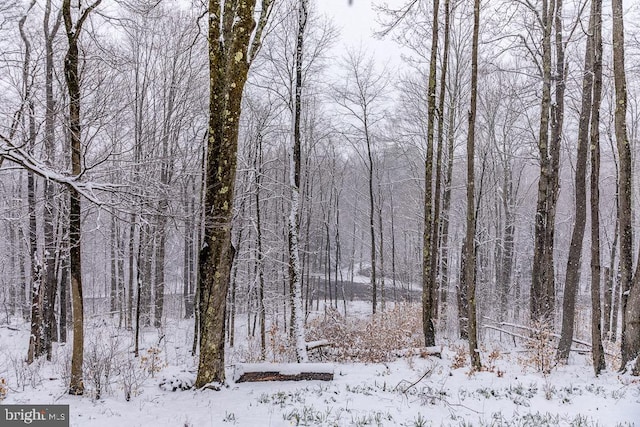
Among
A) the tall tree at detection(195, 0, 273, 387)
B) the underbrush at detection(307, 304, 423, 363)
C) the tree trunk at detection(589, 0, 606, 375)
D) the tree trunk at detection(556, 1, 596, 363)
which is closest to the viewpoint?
the tall tree at detection(195, 0, 273, 387)

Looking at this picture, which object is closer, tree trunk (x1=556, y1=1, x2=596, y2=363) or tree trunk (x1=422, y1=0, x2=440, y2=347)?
tree trunk (x1=556, y1=1, x2=596, y2=363)

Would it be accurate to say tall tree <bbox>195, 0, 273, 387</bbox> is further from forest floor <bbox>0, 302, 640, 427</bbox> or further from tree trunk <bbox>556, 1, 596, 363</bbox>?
tree trunk <bbox>556, 1, 596, 363</bbox>

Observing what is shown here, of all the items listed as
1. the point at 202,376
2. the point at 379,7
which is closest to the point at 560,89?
the point at 379,7

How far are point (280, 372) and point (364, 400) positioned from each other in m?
1.85

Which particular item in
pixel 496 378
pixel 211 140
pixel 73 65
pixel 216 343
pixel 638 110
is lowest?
pixel 496 378

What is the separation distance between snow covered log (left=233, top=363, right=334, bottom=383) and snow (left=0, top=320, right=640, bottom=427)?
40 mm

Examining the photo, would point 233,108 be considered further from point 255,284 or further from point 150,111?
point 150,111

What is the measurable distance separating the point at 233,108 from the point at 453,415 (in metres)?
5.39

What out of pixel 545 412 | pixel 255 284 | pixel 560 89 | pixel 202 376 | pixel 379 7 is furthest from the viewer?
pixel 255 284

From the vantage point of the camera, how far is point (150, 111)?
1515 centimetres

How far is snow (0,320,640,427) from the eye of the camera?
16.6ft

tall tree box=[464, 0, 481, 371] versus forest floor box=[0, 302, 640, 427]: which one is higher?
tall tree box=[464, 0, 481, 371]

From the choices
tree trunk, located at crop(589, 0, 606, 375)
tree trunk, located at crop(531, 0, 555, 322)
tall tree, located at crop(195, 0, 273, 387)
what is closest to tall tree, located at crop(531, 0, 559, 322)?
tree trunk, located at crop(531, 0, 555, 322)

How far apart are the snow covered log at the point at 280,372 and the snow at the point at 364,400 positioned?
4cm
